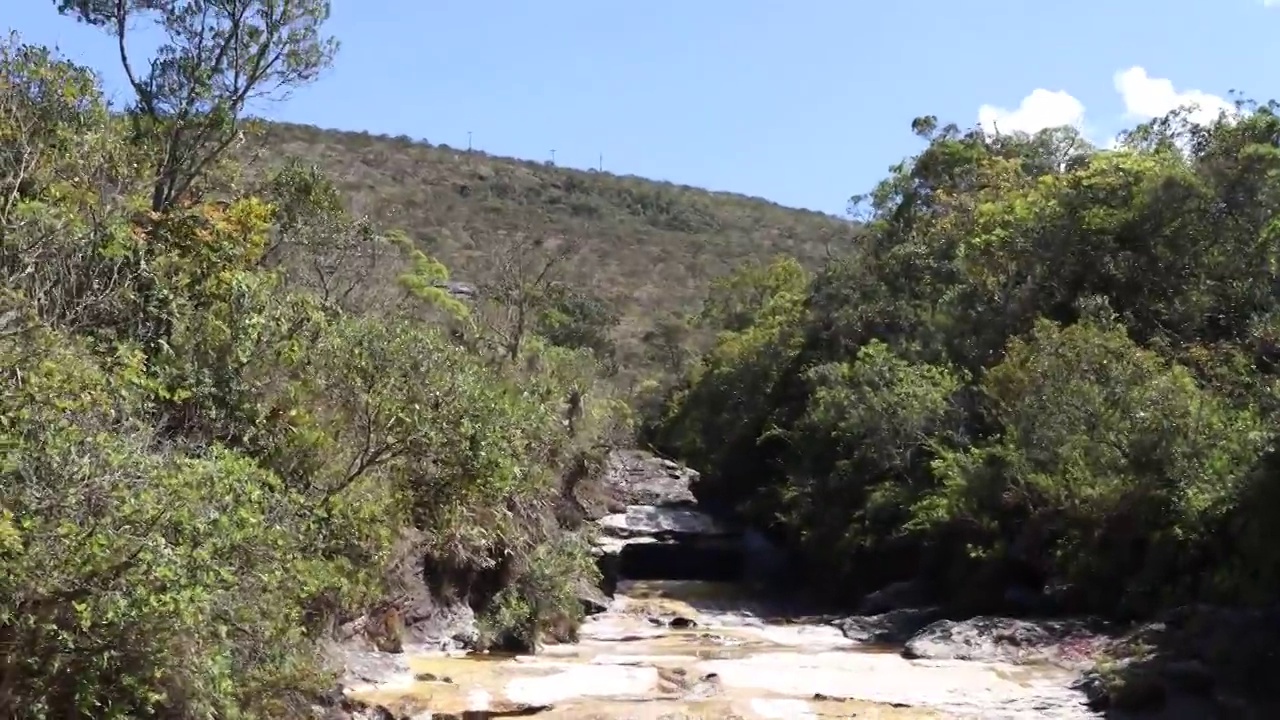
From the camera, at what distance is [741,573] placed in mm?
40031

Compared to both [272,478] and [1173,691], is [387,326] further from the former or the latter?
[1173,691]

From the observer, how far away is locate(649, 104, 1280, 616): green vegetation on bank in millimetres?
21953

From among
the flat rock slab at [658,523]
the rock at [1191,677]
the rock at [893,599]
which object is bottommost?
the rock at [893,599]

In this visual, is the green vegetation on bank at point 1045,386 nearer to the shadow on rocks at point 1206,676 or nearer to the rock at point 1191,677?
the shadow on rocks at point 1206,676

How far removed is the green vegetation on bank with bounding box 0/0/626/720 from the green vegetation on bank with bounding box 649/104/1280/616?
31.3 ft

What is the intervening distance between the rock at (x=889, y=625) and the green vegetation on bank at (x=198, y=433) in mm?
6219

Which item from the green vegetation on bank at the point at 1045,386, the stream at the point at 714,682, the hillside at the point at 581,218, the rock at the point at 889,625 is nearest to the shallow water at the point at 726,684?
the stream at the point at 714,682

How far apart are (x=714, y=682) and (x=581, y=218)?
68635mm

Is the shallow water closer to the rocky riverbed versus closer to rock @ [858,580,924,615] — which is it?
the rocky riverbed

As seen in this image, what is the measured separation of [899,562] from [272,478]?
21.6 meters

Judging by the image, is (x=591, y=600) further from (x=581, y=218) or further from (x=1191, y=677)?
(x=581, y=218)

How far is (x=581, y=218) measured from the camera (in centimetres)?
8519

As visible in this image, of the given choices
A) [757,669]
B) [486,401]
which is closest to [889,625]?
[757,669]

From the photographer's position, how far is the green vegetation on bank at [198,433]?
956 centimetres
